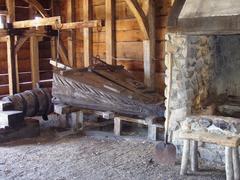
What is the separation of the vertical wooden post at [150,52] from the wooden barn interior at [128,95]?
2 centimetres

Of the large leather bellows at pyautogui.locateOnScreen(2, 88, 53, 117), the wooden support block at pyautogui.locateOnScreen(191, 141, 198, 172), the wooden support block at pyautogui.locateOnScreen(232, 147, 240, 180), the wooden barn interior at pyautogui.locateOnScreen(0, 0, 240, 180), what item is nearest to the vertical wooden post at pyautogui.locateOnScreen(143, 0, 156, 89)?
the wooden barn interior at pyautogui.locateOnScreen(0, 0, 240, 180)

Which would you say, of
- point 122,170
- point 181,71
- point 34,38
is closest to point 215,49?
point 181,71

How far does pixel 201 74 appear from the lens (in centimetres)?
428

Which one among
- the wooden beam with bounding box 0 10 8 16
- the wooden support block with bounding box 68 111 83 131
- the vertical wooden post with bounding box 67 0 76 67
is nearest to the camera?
the wooden support block with bounding box 68 111 83 131

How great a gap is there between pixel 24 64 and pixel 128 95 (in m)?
3.48

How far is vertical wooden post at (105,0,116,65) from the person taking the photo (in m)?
6.20

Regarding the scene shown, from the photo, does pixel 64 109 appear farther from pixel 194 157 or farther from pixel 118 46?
pixel 194 157

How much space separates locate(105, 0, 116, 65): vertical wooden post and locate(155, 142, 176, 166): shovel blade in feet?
9.33

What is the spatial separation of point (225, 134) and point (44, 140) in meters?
2.70

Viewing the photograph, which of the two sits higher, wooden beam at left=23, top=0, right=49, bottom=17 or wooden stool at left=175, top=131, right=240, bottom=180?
wooden beam at left=23, top=0, right=49, bottom=17

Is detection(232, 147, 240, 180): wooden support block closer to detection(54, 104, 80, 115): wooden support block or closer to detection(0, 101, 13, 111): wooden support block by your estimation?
detection(54, 104, 80, 115): wooden support block

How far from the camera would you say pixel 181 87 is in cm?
404

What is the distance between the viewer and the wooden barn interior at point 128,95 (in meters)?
3.70

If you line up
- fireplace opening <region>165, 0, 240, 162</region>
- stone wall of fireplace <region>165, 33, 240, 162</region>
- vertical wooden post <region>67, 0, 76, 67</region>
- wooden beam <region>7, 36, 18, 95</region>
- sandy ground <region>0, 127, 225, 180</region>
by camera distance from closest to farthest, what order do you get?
fireplace opening <region>165, 0, 240, 162</region> → sandy ground <region>0, 127, 225, 180</region> → stone wall of fireplace <region>165, 33, 240, 162</region> → wooden beam <region>7, 36, 18, 95</region> → vertical wooden post <region>67, 0, 76, 67</region>
